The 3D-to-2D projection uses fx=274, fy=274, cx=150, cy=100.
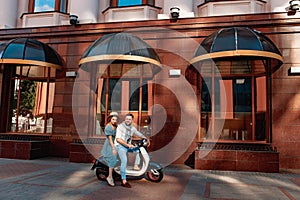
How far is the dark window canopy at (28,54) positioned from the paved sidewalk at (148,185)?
3768mm

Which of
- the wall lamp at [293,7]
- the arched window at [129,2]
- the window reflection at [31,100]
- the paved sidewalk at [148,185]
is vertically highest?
the arched window at [129,2]

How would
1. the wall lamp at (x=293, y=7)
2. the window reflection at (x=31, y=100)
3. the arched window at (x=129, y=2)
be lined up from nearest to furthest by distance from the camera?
the wall lamp at (x=293, y=7), the arched window at (x=129, y=2), the window reflection at (x=31, y=100)

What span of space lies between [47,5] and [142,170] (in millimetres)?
9540

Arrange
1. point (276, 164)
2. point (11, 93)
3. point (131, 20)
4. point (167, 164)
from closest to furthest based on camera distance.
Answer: point (276, 164) < point (167, 164) < point (131, 20) < point (11, 93)

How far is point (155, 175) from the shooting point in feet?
22.0

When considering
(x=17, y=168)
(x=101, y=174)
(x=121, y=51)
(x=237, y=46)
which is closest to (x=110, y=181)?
(x=101, y=174)

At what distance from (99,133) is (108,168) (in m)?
4.20

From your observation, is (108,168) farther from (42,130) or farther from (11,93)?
(11,93)

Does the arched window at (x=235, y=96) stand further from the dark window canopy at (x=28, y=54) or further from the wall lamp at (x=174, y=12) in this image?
the dark window canopy at (x=28, y=54)

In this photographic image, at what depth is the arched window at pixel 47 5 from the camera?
1229 centimetres

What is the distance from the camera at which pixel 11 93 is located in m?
12.1

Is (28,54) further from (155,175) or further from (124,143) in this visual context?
(155,175)

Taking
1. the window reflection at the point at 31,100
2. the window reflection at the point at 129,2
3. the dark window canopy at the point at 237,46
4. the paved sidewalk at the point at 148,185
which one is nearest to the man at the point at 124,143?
the paved sidewalk at the point at 148,185

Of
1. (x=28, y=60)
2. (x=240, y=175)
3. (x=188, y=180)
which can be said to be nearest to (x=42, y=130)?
(x=28, y=60)
